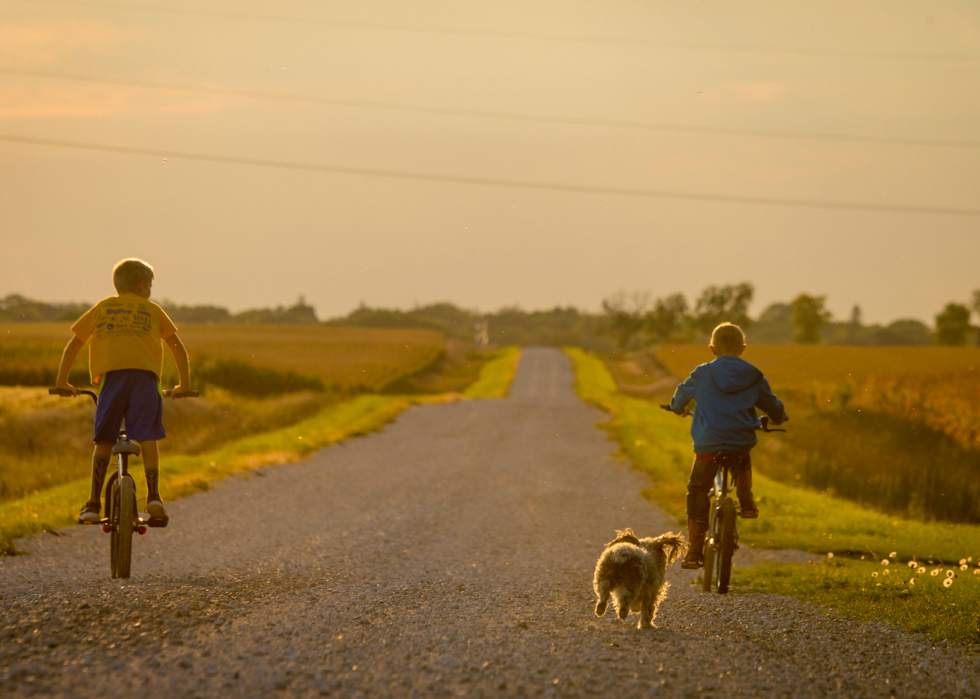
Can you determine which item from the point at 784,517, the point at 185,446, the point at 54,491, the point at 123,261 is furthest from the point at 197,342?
the point at 123,261

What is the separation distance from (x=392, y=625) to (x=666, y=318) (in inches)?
2757

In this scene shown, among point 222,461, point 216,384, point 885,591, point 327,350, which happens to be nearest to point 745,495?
point 885,591

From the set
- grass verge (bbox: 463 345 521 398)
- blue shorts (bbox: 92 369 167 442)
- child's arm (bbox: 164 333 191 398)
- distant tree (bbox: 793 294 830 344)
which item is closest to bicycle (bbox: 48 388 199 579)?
blue shorts (bbox: 92 369 167 442)

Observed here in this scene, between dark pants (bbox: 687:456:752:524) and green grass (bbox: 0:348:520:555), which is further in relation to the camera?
green grass (bbox: 0:348:520:555)

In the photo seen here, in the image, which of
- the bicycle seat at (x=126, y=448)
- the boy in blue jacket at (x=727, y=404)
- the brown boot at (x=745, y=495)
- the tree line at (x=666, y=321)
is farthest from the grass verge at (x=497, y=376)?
the bicycle seat at (x=126, y=448)

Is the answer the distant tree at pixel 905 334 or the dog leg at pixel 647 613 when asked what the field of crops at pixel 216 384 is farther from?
the distant tree at pixel 905 334

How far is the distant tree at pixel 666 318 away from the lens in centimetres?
7062

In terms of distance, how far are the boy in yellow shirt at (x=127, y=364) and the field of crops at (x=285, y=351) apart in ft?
56.1

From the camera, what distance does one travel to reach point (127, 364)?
7.16m

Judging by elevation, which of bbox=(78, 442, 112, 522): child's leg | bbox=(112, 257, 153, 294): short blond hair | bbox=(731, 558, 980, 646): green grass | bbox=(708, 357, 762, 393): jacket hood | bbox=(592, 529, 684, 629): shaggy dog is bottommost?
bbox=(731, 558, 980, 646): green grass

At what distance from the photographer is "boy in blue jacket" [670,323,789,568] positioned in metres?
7.41

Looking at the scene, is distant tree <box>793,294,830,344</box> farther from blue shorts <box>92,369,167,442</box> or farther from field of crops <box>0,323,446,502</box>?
blue shorts <box>92,369,167,442</box>

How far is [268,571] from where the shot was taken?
28.5 feet

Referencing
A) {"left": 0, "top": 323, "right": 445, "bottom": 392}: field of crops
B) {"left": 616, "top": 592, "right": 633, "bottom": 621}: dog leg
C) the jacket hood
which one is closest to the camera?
{"left": 616, "top": 592, "right": 633, "bottom": 621}: dog leg
